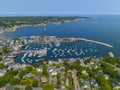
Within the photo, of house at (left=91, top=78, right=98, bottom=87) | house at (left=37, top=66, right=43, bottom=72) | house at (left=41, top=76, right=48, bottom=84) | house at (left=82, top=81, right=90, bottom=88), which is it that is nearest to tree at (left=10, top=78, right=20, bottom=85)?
house at (left=41, top=76, right=48, bottom=84)

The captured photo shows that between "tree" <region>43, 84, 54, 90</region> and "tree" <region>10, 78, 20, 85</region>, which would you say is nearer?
"tree" <region>43, 84, 54, 90</region>

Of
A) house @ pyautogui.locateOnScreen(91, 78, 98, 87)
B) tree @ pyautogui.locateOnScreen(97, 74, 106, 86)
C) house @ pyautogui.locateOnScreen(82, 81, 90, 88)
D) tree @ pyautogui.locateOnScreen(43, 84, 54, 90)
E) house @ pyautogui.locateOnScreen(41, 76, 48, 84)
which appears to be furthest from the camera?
house @ pyautogui.locateOnScreen(41, 76, 48, 84)

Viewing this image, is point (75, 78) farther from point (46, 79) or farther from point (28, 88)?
point (28, 88)

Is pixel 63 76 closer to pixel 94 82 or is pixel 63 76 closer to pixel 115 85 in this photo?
pixel 94 82

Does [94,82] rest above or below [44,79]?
below

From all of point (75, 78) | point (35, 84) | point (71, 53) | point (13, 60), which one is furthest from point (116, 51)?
point (35, 84)

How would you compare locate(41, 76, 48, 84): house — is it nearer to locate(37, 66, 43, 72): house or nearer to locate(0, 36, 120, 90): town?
locate(0, 36, 120, 90): town

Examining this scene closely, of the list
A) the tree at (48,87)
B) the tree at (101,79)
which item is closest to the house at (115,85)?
the tree at (101,79)

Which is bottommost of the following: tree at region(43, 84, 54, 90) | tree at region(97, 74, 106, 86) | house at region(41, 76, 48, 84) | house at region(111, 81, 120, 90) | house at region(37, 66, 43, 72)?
house at region(37, 66, 43, 72)

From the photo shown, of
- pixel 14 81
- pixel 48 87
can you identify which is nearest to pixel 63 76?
pixel 48 87

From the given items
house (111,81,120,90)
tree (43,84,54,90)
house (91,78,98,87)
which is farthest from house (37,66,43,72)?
house (111,81,120,90)

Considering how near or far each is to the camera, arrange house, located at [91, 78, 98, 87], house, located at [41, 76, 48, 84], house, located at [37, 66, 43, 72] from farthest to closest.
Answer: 1. house, located at [37, 66, 43, 72]
2. house, located at [41, 76, 48, 84]
3. house, located at [91, 78, 98, 87]

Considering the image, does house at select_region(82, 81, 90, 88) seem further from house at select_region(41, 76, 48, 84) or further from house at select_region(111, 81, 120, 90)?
house at select_region(41, 76, 48, 84)

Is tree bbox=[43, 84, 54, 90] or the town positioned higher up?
tree bbox=[43, 84, 54, 90]
